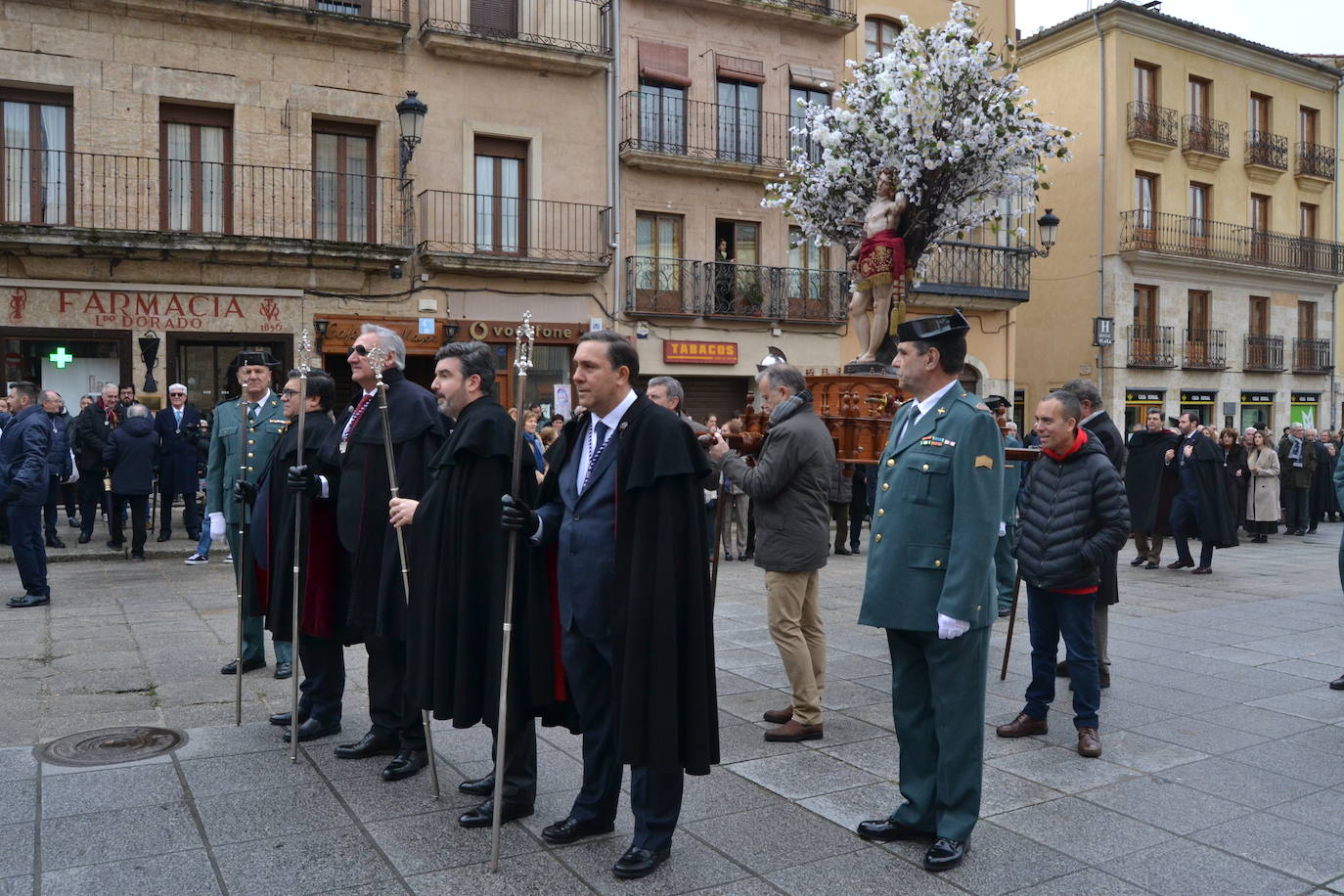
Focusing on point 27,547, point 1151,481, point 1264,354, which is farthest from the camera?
point 1264,354

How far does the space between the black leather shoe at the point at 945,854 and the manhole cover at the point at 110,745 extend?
3.87 m

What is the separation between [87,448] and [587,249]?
33.3ft

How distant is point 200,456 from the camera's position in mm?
15359

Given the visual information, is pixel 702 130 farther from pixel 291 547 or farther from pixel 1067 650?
pixel 1067 650

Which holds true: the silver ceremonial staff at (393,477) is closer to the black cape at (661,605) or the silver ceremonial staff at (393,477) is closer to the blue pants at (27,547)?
the black cape at (661,605)

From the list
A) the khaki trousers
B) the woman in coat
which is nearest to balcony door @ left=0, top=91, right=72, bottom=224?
the khaki trousers

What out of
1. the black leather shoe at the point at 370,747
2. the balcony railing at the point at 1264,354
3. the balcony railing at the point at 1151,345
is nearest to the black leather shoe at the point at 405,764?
the black leather shoe at the point at 370,747

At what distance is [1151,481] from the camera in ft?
46.4

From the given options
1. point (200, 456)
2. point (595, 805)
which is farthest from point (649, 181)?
point (595, 805)

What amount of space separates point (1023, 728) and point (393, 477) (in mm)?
3686

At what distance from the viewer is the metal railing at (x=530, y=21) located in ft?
65.0

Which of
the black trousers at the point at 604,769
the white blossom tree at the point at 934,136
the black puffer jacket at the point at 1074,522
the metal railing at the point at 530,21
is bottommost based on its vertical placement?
the black trousers at the point at 604,769

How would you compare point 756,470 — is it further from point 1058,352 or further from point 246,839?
point 1058,352

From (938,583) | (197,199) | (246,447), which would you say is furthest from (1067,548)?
(197,199)
